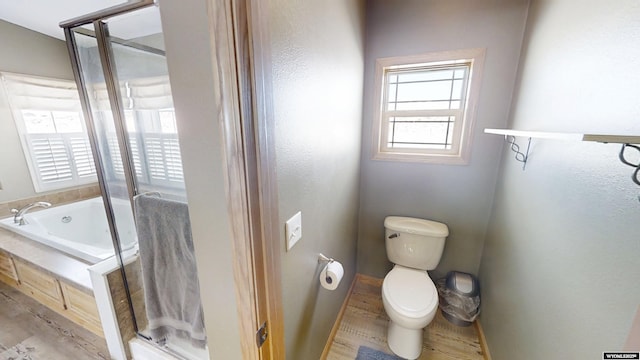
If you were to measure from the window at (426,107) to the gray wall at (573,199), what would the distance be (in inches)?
14.3

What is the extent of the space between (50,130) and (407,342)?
4037 mm

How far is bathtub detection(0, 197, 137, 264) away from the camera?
4.47ft

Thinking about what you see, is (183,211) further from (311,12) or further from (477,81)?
(477,81)

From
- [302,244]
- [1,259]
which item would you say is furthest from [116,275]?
[1,259]

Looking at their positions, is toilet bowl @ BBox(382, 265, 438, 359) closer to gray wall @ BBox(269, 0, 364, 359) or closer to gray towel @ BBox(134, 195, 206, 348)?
gray wall @ BBox(269, 0, 364, 359)

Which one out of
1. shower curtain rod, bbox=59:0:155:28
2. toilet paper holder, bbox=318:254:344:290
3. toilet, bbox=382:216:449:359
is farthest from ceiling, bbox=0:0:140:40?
toilet, bbox=382:216:449:359

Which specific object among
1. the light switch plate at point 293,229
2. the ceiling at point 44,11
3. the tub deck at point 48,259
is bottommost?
the tub deck at point 48,259

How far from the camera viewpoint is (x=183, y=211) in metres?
1.06

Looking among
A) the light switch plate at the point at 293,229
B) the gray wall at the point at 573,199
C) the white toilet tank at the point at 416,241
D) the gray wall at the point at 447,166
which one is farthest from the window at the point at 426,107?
the light switch plate at the point at 293,229

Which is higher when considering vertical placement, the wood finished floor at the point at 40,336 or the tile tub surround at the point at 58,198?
the tile tub surround at the point at 58,198

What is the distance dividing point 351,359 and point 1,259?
3.17 meters

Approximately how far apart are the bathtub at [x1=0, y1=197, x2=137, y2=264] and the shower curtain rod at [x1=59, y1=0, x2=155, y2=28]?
927 mm

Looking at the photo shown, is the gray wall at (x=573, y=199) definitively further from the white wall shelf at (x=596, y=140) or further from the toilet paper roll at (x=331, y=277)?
the toilet paper roll at (x=331, y=277)

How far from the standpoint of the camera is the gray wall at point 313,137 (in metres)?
0.77
